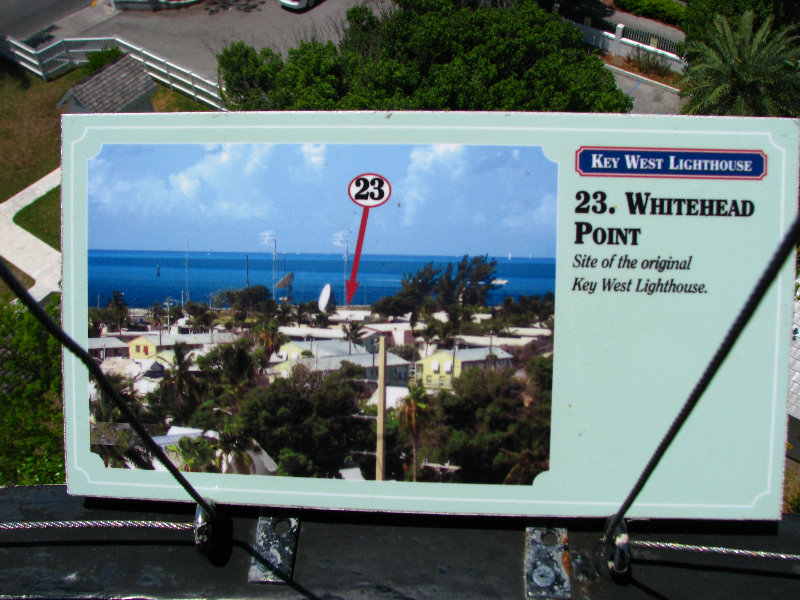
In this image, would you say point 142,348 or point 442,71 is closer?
point 142,348

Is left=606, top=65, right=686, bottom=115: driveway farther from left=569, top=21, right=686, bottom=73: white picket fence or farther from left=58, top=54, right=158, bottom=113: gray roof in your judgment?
left=58, top=54, right=158, bottom=113: gray roof

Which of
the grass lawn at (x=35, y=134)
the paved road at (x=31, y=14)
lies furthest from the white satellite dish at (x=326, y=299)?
the paved road at (x=31, y=14)

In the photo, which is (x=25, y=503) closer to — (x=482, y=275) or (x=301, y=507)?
(x=301, y=507)

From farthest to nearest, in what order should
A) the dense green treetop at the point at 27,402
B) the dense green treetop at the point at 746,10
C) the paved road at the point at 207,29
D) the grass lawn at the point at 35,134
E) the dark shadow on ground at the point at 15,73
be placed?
1. the paved road at the point at 207,29
2. the dense green treetop at the point at 746,10
3. the dark shadow on ground at the point at 15,73
4. the grass lawn at the point at 35,134
5. the dense green treetop at the point at 27,402

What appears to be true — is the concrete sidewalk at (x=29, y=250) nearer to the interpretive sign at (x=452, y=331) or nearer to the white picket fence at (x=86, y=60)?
the white picket fence at (x=86, y=60)

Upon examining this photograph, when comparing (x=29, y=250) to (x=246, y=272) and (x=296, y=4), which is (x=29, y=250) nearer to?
(x=296, y=4)

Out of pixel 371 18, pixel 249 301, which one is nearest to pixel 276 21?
pixel 371 18

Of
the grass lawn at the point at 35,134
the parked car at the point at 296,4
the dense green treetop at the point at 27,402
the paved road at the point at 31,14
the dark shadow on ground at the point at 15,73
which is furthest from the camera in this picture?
the parked car at the point at 296,4

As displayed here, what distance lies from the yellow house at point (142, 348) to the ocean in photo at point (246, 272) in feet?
0.55

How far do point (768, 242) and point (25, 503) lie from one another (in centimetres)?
347

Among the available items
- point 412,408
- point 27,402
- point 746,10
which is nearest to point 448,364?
point 412,408

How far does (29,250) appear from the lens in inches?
543

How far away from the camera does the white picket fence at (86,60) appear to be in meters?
16.9

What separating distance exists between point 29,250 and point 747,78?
14.6m
